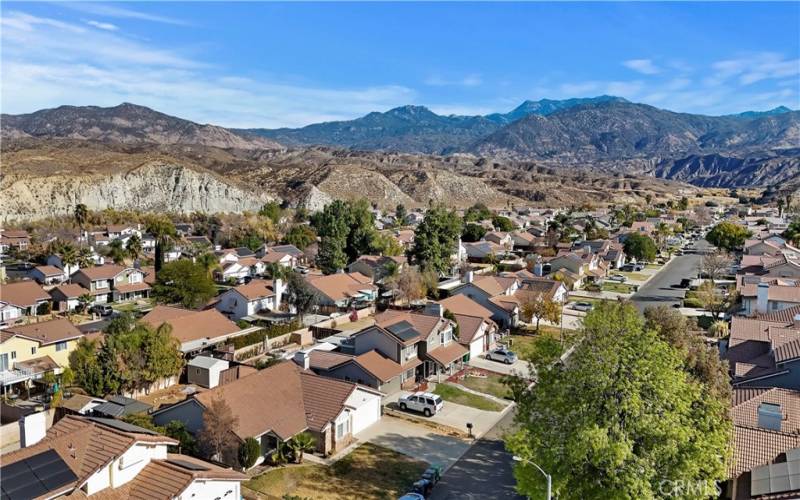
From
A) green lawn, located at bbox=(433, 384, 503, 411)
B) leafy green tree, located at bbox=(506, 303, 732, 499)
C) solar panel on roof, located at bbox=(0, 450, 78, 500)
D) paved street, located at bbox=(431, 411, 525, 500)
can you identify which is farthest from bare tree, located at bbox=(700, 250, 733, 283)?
A: solar panel on roof, located at bbox=(0, 450, 78, 500)

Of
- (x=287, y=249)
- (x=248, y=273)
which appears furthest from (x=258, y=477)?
(x=287, y=249)

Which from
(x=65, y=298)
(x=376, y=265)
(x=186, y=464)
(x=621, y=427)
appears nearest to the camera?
(x=621, y=427)

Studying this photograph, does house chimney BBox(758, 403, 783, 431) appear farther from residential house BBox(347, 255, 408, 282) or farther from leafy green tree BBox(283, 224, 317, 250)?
leafy green tree BBox(283, 224, 317, 250)

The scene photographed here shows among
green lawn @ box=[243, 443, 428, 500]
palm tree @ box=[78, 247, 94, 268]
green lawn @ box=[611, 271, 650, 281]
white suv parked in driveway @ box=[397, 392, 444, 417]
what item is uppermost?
palm tree @ box=[78, 247, 94, 268]

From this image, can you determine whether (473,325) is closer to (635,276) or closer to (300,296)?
(300,296)

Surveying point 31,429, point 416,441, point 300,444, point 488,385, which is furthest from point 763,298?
point 31,429

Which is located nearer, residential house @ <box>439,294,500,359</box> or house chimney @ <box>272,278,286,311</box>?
residential house @ <box>439,294,500,359</box>

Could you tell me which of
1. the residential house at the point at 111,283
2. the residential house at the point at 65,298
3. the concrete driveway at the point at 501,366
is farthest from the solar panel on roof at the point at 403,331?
the residential house at the point at 111,283

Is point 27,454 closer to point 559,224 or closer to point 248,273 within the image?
point 248,273
